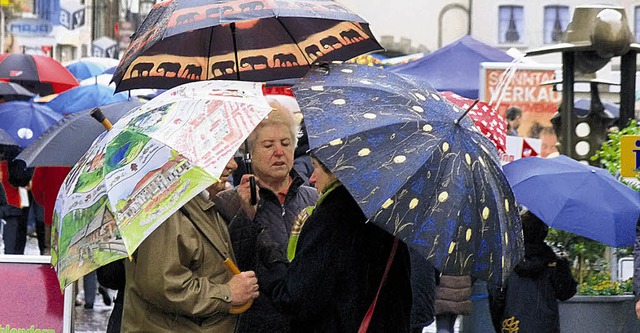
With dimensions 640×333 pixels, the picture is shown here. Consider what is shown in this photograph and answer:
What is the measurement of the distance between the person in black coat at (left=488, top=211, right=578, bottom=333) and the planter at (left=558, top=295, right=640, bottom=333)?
0.24 metres

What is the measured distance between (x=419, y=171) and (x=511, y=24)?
2292 inches

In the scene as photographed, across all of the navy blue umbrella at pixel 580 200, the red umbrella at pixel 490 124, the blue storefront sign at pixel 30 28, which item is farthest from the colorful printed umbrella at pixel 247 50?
the blue storefront sign at pixel 30 28

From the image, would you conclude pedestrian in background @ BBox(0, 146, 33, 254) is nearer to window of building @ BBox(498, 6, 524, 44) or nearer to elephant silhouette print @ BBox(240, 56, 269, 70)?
elephant silhouette print @ BBox(240, 56, 269, 70)

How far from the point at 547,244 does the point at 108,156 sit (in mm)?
4844

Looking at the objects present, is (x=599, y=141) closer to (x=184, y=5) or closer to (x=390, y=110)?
(x=184, y=5)

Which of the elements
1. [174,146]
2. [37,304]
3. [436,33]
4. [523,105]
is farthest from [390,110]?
[436,33]

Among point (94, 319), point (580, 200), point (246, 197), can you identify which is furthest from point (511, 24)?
point (246, 197)

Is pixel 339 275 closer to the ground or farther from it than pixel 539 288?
farther from it

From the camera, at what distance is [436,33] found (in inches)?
2391

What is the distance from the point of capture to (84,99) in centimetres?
1903

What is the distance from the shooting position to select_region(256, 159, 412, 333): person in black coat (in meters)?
5.58

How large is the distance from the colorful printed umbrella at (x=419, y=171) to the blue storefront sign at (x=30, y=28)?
111 ft

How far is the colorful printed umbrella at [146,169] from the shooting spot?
212 inches

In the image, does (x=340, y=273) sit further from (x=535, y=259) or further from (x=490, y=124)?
(x=490, y=124)
